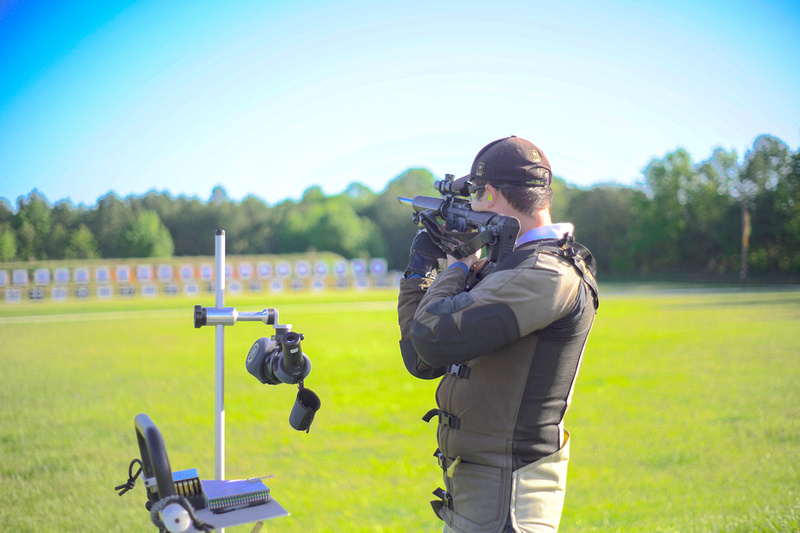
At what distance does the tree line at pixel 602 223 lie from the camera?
112ft

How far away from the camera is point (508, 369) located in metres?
2.33

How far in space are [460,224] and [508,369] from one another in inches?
31.0

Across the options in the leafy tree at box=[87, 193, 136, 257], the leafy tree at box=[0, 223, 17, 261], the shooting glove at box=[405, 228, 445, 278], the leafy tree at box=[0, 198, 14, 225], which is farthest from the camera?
the leafy tree at box=[87, 193, 136, 257]

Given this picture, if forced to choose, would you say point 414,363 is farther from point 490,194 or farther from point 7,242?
point 7,242

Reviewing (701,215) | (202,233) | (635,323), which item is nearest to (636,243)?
(701,215)

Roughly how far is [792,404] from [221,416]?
32.0ft

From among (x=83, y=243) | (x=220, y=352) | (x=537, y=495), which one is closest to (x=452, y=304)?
(x=537, y=495)

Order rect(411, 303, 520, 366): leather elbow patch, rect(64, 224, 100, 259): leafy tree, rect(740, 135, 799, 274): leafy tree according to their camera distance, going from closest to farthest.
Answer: rect(411, 303, 520, 366): leather elbow patch → rect(64, 224, 100, 259): leafy tree → rect(740, 135, 799, 274): leafy tree

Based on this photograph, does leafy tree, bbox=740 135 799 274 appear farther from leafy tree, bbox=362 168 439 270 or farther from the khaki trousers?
the khaki trousers

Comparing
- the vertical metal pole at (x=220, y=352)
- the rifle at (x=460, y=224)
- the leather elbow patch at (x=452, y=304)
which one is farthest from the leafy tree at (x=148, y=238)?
the leather elbow patch at (x=452, y=304)

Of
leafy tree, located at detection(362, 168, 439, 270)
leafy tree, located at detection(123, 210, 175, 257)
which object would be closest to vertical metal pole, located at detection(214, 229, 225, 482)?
leafy tree, located at detection(123, 210, 175, 257)

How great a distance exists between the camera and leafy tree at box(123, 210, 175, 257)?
147 feet

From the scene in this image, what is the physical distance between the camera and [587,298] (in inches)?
92.6

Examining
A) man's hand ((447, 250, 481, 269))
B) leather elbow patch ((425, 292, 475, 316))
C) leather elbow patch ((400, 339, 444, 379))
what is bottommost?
leather elbow patch ((400, 339, 444, 379))
